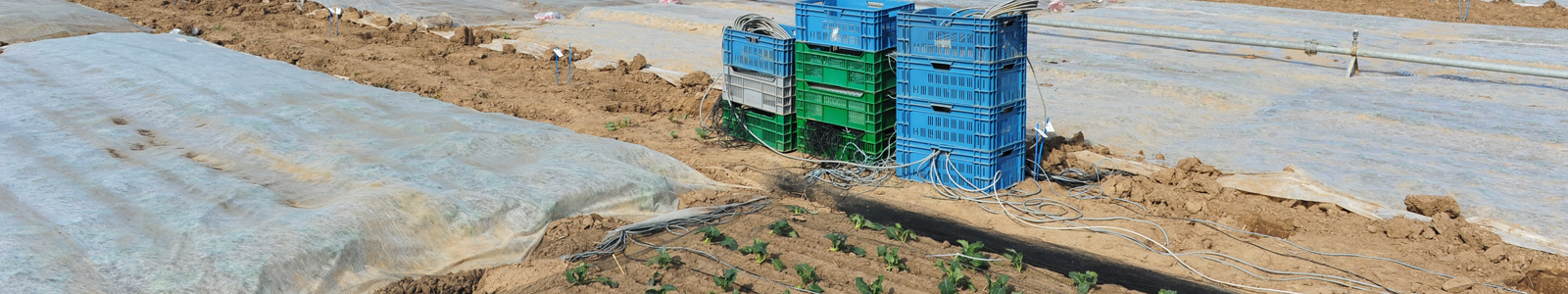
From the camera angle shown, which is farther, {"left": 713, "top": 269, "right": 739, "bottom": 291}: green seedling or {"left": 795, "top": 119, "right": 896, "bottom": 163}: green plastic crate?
{"left": 795, "top": 119, "right": 896, "bottom": 163}: green plastic crate

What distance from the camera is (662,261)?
6.05 m

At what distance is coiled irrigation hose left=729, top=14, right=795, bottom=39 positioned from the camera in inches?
350

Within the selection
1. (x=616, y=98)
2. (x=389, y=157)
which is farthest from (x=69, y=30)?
(x=389, y=157)

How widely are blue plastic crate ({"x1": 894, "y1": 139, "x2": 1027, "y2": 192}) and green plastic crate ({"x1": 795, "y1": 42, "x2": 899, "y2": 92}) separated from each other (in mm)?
556

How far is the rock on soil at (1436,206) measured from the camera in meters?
6.77

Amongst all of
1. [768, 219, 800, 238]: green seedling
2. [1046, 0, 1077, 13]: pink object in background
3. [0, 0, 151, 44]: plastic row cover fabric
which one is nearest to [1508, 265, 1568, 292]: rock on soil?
[768, 219, 800, 238]: green seedling

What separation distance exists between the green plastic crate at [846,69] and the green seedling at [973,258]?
2384 millimetres

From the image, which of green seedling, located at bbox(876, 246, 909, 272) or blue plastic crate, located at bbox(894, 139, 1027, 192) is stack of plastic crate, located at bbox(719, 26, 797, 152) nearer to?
blue plastic crate, located at bbox(894, 139, 1027, 192)

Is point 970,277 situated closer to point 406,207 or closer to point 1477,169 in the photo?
point 406,207

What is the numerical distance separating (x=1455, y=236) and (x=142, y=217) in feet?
26.7

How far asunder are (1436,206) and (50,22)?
1785 cm

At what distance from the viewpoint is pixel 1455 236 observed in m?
6.49

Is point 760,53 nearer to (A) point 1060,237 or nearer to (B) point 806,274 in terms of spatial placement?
(A) point 1060,237

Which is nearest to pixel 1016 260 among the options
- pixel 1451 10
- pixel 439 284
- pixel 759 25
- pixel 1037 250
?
pixel 1037 250
